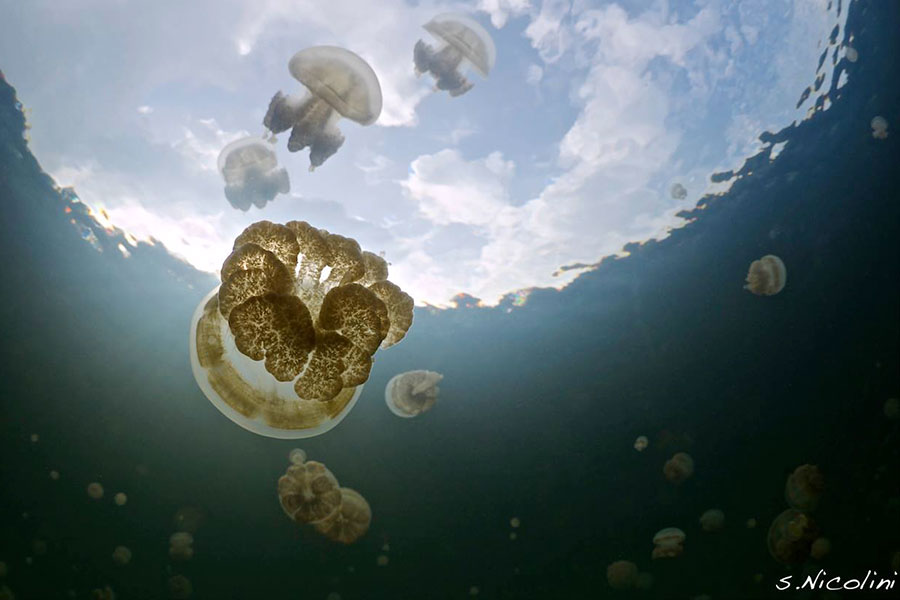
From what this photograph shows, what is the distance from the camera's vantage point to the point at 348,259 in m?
3.45

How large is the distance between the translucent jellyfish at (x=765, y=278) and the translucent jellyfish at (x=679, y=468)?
4.48 meters

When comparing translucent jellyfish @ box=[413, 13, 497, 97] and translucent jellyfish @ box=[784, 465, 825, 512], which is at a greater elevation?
translucent jellyfish @ box=[413, 13, 497, 97]

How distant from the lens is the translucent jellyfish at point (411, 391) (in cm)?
1049

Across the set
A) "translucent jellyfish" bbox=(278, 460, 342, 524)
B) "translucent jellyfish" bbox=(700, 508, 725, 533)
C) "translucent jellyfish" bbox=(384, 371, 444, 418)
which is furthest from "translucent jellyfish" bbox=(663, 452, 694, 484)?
"translucent jellyfish" bbox=(278, 460, 342, 524)

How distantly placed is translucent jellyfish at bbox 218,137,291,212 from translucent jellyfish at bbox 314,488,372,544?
19.3 feet

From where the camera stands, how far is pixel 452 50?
6086 millimetres

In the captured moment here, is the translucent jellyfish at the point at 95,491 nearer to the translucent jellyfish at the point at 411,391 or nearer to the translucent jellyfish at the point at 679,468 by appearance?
the translucent jellyfish at the point at 411,391

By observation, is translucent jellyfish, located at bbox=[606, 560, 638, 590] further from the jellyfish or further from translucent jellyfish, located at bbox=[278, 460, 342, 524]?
translucent jellyfish, located at bbox=[278, 460, 342, 524]

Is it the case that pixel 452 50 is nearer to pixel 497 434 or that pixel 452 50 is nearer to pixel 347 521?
pixel 347 521

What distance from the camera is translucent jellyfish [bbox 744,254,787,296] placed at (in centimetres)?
1003

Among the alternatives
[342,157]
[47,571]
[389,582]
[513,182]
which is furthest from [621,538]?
[47,571]

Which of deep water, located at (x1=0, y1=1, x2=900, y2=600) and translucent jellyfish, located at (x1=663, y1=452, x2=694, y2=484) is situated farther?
translucent jellyfish, located at (x1=663, y1=452, x2=694, y2=484)

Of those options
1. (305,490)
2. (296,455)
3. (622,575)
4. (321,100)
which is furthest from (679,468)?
(321,100)

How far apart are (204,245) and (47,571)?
9.21 meters
